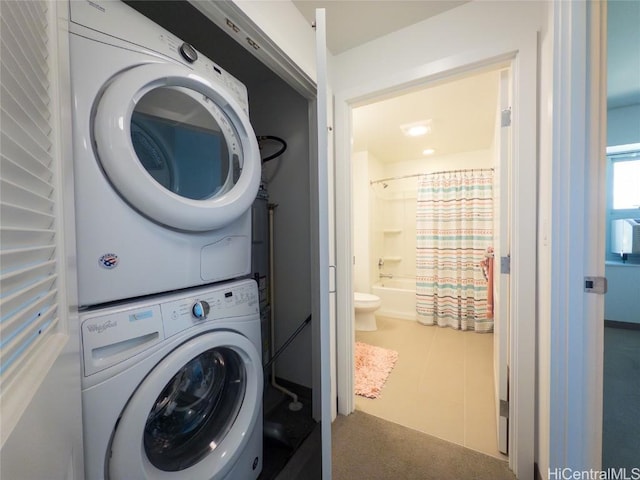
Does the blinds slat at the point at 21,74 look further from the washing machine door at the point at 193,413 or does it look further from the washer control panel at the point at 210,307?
the washing machine door at the point at 193,413

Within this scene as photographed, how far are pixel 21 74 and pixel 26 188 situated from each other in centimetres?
17

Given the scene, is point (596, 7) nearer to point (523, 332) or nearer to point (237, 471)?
point (523, 332)

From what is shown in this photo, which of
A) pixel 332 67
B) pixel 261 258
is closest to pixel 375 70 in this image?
pixel 332 67

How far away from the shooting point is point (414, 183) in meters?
3.56

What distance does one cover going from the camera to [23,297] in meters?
0.35

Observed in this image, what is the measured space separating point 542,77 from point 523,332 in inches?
42.9

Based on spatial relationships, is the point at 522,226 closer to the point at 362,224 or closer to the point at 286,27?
the point at 286,27

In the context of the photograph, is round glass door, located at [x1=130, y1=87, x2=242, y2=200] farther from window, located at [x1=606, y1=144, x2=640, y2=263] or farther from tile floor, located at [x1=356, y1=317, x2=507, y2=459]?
window, located at [x1=606, y1=144, x2=640, y2=263]

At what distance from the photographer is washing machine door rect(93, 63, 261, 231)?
24.4 inches

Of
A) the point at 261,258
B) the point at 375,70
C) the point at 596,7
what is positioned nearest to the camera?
the point at 596,7

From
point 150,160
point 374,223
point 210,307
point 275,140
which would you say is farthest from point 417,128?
point 210,307

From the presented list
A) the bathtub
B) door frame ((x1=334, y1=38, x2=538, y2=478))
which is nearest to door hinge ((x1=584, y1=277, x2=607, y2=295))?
door frame ((x1=334, y1=38, x2=538, y2=478))

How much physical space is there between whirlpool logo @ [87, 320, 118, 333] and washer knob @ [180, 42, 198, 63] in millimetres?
854

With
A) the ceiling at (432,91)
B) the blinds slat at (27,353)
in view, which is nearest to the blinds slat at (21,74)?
the blinds slat at (27,353)
